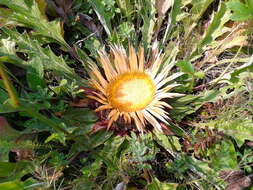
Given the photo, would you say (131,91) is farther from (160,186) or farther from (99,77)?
(160,186)

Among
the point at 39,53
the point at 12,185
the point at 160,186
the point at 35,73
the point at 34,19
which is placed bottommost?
the point at 160,186

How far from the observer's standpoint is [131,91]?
2.47 m

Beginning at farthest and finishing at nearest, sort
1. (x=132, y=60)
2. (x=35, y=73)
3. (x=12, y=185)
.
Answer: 1. (x=132, y=60)
2. (x=35, y=73)
3. (x=12, y=185)

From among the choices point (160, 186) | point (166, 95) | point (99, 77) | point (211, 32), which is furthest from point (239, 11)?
point (160, 186)

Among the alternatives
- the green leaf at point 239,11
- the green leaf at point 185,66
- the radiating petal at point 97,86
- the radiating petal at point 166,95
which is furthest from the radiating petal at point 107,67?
the green leaf at point 239,11

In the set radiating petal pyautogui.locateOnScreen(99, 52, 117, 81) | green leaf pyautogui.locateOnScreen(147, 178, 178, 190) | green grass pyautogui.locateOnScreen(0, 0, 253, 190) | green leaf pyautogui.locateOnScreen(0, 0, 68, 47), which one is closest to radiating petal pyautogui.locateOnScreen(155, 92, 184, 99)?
green grass pyautogui.locateOnScreen(0, 0, 253, 190)

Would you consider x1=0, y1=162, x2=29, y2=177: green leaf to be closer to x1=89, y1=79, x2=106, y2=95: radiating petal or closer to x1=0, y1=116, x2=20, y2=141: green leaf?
x1=0, y1=116, x2=20, y2=141: green leaf

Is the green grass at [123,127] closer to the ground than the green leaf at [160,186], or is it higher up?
higher up

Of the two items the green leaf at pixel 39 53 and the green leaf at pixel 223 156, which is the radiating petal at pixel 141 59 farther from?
the green leaf at pixel 223 156

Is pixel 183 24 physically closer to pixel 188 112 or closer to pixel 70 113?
pixel 188 112

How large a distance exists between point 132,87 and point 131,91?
0.14 ft

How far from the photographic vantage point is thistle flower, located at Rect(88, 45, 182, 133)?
92.6 inches

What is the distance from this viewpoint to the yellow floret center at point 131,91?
2413 millimetres

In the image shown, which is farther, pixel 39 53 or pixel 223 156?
pixel 39 53
